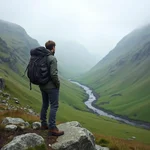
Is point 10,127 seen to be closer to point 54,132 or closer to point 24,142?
point 54,132

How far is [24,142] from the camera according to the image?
403 inches

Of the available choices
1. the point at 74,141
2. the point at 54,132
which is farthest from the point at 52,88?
the point at 74,141

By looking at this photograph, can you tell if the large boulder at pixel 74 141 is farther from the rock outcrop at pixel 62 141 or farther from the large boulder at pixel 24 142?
the large boulder at pixel 24 142

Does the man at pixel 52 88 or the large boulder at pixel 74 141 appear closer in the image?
the large boulder at pixel 74 141

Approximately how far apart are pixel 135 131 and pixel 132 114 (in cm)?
5240

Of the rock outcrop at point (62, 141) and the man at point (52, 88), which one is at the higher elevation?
the man at point (52, 88)

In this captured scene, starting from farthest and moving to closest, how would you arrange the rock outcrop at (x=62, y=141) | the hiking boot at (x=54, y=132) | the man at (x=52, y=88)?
1. the hiking boot at (x=54, y=132)
2. the man at (x=52, y=88)
3. the rock outcrop at (x=62, y=141)

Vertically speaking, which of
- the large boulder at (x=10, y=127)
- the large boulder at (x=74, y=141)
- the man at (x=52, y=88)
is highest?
the man at (x=52, y=88)

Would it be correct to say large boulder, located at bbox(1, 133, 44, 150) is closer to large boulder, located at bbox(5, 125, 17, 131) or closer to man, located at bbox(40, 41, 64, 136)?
man, located at bbox(40, 41, 64, 136)

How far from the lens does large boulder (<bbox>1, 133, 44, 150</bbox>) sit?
32.1 feet

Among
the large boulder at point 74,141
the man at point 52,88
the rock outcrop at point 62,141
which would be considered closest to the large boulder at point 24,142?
the rock outcrop at point 62,141

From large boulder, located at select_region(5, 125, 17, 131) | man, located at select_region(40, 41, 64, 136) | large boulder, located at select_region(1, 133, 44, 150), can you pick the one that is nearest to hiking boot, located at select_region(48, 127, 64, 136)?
man, located at select_region(40, 41, 64, 136)

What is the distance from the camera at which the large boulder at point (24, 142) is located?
9.79 m

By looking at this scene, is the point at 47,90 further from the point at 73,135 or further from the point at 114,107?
the point at 114,107
